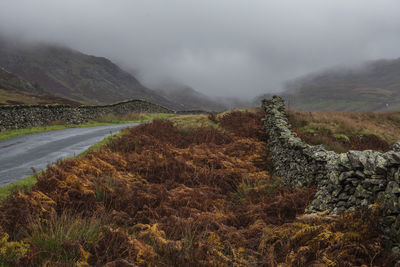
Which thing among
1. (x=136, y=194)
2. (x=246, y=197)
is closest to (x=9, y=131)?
(x=136, y=194)

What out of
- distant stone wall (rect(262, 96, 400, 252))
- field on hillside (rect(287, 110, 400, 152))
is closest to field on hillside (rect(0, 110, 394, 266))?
distant stone wall (rect(262, 96, 400, 252))

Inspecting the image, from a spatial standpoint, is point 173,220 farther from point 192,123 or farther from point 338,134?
point 338,134

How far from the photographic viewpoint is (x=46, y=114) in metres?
23.6

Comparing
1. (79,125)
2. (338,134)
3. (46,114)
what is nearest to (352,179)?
(338,134)

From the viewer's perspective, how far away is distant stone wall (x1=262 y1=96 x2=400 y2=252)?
353 cm

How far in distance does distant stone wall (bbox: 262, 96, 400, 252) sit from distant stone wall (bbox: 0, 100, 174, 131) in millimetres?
20925

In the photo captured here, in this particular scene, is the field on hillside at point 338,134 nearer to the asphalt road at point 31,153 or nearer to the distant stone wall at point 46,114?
the asphalt road at point 31,153

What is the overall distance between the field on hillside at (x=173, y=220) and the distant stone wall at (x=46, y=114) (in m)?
14.8

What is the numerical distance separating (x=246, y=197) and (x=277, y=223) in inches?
69.6

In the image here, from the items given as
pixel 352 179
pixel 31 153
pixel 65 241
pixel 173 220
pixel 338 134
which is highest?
pixel 338 134

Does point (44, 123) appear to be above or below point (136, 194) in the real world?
above

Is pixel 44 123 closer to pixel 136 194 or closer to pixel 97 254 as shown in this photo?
pixel 136 194

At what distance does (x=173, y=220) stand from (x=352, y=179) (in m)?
3.24

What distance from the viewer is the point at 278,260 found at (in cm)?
365
